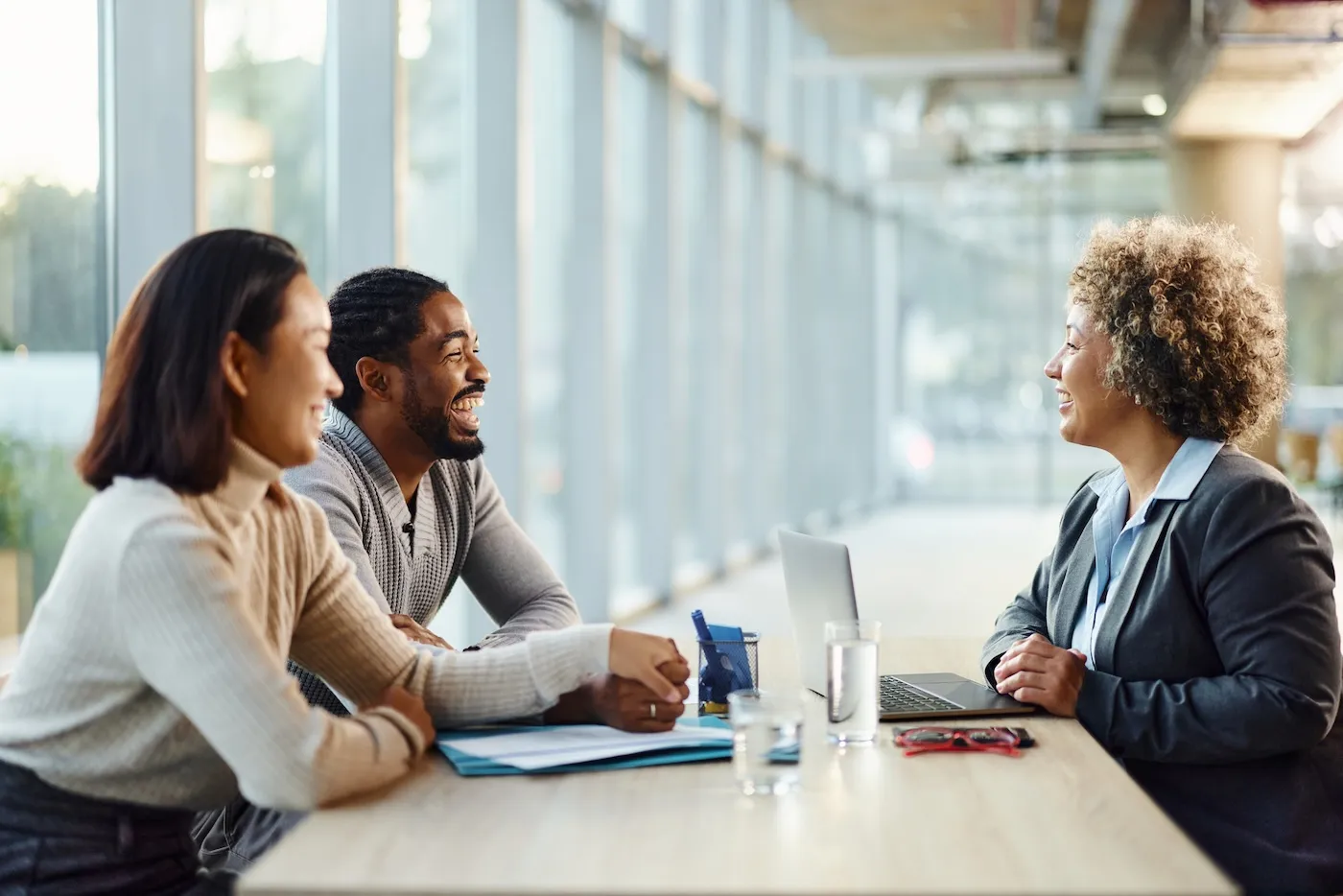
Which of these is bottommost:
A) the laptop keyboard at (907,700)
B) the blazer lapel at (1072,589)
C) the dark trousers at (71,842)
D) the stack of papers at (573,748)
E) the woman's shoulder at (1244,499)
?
the dark trousers at (71,842)

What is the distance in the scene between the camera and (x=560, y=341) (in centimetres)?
653

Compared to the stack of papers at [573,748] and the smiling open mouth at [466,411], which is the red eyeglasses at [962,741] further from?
the smiling open mouth at [466,411]

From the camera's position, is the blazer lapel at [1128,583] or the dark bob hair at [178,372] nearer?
the dark bob hair at [178,372]

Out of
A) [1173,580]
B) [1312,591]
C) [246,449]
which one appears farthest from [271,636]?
[1312,591]

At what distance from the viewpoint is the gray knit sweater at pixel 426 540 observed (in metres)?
2.18

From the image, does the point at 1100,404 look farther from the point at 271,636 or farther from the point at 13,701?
the point at 13,701

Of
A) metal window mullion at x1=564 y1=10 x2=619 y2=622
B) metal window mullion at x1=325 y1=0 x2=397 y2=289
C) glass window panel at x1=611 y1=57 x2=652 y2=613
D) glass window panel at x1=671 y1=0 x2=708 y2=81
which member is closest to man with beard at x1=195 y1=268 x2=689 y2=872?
metal window mullion at x1=325 y1=0 x2=397 y2=289

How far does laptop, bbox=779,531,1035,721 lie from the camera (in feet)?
6.20

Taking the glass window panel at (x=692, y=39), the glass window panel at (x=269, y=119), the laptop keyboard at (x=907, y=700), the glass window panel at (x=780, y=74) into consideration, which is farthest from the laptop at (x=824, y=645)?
the glass window panel at (x=780, y=74)

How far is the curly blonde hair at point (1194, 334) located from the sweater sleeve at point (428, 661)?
3.00 feet

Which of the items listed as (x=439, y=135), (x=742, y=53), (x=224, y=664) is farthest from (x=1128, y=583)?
(x=742, y=53)

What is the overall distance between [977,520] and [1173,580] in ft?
37.0

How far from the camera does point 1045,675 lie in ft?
6.15

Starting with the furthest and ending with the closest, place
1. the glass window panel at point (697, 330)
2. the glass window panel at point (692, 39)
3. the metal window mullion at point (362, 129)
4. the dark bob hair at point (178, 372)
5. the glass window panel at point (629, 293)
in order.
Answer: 1. the glass window panel at point (697, 330)
2. the glass window panel at point (692, 39)
3. the glass window panel at point (629, 293)
4. the metal window mullion at point (362, 129)
5. the dark bob hair at point (178, 372)
